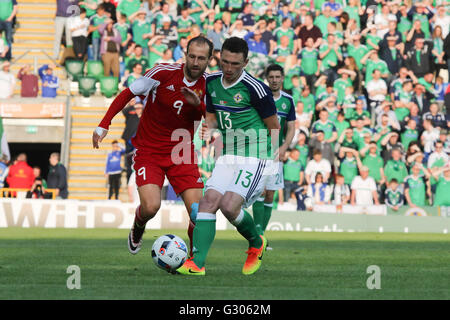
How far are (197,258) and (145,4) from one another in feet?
61.5

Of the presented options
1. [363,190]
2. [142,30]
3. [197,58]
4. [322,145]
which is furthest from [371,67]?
[197,58]

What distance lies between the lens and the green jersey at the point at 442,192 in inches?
938

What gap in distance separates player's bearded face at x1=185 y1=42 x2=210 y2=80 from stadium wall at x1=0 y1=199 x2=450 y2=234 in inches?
496

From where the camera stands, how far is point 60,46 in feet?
94.8

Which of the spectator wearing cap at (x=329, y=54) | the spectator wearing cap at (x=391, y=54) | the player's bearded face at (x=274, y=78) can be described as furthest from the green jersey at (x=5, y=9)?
the player's bearded face at (x=274, y=78)

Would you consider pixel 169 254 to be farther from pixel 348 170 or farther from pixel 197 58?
pixel 348 170

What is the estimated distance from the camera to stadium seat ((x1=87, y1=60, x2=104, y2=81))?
1063 inches

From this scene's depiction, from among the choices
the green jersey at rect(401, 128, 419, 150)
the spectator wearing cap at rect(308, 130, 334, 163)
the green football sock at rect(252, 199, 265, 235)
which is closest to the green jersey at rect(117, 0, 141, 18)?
the spectator wearing cap at rect(308, 130, 334, 163)

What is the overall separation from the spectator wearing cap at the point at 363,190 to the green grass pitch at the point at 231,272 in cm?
649

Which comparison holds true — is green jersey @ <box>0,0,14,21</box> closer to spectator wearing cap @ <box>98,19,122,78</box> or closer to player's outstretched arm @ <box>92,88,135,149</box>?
spectator wearing cap @ <box>98,19,122,78</box>

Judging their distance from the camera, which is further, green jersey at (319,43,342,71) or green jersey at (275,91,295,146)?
green jersey at (319,43,342,71)
